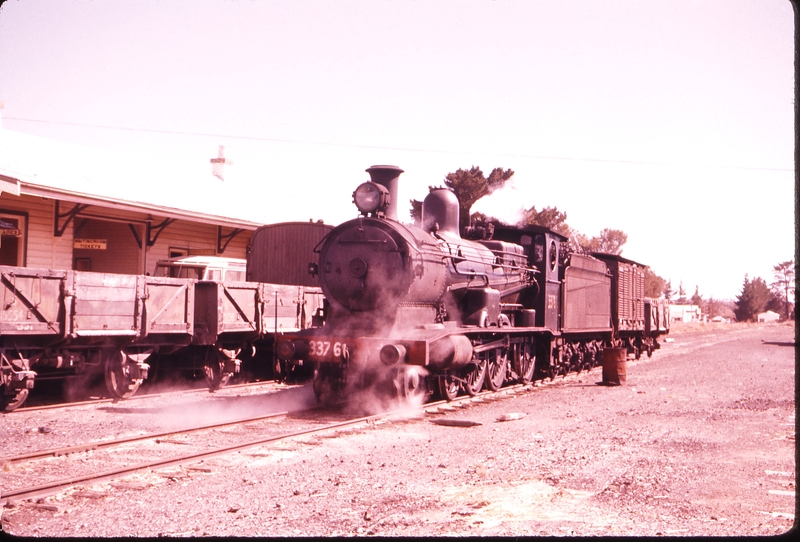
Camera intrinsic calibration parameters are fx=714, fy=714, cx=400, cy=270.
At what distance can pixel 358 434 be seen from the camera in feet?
28.5

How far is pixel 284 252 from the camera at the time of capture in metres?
A: 15.7

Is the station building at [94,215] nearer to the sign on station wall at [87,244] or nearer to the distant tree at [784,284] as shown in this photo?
the sign on station wall at [87,244]

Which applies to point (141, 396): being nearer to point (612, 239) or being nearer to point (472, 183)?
point (472, 183)

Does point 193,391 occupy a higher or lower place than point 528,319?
lower

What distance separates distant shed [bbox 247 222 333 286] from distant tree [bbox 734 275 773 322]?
353 feet

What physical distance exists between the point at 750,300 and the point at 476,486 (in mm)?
116213

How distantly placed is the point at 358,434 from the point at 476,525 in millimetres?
3896

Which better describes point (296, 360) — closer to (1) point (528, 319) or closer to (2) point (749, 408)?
(1) point (528, 319)

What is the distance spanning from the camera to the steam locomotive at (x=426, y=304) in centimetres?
1016

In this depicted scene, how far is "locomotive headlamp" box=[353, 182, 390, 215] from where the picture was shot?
10.7 m

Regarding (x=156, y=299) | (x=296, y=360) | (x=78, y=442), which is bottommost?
(x=78, y=442)

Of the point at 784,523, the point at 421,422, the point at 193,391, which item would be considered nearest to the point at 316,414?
the point at 421,422

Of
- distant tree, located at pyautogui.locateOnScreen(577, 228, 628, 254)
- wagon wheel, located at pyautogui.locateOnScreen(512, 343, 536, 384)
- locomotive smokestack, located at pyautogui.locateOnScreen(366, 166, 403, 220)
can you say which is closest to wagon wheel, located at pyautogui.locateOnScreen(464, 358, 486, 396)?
wagon wheel, located at pyautogui.locateOnScreen(512, 343, 536, 384)

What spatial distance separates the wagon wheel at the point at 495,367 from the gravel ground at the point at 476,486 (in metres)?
2.58
